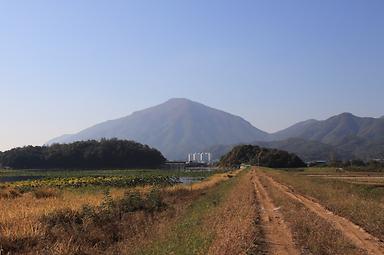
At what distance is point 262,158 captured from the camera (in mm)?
164875

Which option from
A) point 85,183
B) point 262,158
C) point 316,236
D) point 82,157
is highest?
point 82,157

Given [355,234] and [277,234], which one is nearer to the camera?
[355,234]

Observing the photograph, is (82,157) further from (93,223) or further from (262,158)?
(93,223)

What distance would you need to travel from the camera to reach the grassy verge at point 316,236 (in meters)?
13.0

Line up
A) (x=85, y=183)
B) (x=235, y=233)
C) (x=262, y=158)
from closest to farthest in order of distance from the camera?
(x=235, y=233), (x=85, y=183), (x=262, y=158)

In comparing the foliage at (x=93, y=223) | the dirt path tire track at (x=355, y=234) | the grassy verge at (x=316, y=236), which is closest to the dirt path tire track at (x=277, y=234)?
the grassy verge at (x=316, y=236)

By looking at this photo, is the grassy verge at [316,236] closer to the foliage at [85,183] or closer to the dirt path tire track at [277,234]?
the dirt path tire track at [277,234]

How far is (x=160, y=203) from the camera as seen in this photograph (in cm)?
3256

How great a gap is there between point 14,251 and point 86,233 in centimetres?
395

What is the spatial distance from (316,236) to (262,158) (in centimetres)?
15139

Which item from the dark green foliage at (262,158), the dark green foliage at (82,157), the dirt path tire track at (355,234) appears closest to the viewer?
the dirt path tire track at (355,234)

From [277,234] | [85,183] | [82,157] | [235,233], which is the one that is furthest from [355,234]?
[82,157]

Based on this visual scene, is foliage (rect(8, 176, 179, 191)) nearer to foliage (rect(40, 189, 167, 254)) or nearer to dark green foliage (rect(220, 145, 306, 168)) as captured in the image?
foliage (rect(40, 189, 167, 254))

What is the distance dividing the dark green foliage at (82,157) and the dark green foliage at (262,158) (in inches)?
1143
